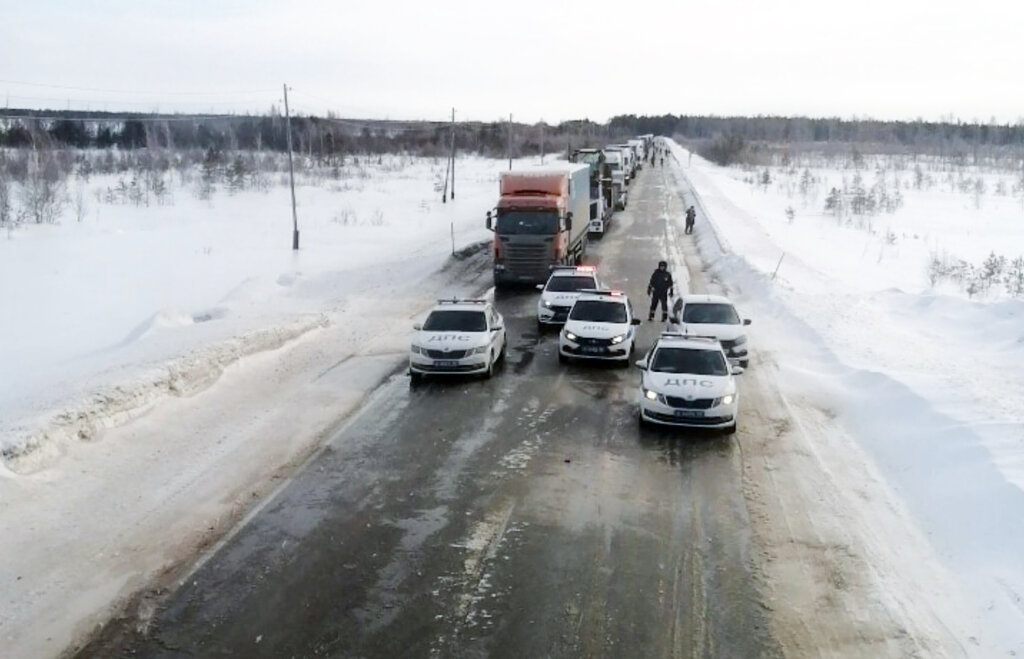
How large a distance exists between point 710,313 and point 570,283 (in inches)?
188

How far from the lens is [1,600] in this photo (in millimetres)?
8797

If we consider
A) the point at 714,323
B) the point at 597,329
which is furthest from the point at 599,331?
the point at 714,323

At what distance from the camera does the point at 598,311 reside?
64.6 feet

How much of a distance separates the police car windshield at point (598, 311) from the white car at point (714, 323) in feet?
4.55

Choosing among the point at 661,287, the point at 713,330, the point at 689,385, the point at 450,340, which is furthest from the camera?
the point at 661,287

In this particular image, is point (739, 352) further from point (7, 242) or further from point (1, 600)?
point (7, 242)

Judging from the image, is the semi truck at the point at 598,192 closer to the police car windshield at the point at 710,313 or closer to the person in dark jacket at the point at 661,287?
the person in dark jacket at the point at 661,287

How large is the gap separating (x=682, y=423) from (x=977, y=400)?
17.1 feet

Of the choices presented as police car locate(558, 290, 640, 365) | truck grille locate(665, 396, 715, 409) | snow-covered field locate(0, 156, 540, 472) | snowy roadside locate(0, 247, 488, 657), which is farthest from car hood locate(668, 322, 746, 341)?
snow-covered field locate(0, 156, 540, 472)

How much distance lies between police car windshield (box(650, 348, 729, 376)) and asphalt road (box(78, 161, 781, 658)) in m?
1.09

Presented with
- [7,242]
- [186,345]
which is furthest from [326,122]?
[186,345]

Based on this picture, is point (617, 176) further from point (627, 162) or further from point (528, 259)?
point (528, 259)

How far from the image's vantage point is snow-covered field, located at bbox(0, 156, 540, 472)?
14.9 meters

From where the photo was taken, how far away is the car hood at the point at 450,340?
17391 millimetres
